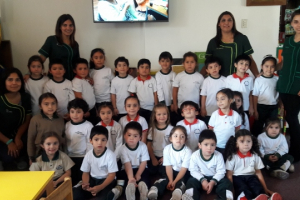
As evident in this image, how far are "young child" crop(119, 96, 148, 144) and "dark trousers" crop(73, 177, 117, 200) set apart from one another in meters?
0.58

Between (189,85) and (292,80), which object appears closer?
(292,80)

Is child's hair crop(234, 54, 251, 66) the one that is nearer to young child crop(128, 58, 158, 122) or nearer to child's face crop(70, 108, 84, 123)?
young child crop(128, 58, 158, 122)

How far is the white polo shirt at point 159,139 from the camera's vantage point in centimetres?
273

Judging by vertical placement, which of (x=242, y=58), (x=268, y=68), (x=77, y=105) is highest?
(x=242, y=58)

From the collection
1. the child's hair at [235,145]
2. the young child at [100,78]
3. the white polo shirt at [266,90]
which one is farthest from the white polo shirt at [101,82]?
the white polo shirt at [266,90]

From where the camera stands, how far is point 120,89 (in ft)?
9.98

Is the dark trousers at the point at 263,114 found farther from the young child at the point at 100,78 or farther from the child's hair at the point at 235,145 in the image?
the young child at the point at 100,78

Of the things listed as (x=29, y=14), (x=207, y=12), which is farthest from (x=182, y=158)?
(x=29, y=14)

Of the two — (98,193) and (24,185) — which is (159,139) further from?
(24,185)

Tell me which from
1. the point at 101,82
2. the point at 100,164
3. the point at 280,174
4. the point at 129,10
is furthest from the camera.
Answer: the point at 129,10

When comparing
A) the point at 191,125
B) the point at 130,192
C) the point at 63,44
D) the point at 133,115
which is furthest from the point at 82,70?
the point at 130,192

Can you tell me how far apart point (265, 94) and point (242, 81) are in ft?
0.82

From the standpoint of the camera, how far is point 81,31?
3.68 m

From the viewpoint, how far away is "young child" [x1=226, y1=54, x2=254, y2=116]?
2.85 m
